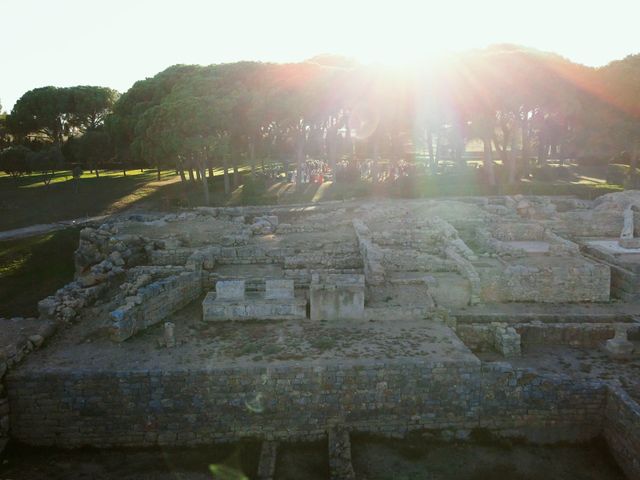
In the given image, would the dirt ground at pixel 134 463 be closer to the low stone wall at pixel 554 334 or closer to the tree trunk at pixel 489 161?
the low stone wall at pixel 554 334

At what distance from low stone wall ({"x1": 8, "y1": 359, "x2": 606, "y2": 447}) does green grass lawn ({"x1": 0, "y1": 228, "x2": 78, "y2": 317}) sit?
7321mm

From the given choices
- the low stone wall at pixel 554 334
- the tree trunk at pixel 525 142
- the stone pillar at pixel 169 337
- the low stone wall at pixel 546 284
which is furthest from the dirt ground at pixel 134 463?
the tree trunk at pixel 525 142

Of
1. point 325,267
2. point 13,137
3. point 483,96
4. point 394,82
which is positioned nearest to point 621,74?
point 483,96

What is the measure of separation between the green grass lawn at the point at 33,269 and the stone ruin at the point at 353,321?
1.86 m

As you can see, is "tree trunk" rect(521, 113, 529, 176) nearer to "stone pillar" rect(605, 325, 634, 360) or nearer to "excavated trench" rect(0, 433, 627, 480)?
"stone pillar" rect(605, 325, 634, 360)

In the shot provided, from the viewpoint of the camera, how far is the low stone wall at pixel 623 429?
8.89 m

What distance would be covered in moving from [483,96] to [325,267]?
19.7 metres

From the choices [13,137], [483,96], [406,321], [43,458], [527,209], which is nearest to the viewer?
[43,458]

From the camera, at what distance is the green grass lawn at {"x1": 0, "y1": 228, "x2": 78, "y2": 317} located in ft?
55.8

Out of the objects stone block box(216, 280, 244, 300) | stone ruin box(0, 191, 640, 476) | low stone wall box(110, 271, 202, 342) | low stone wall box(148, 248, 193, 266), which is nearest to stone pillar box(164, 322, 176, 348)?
stone ruin box(0, 191, 640, 476)

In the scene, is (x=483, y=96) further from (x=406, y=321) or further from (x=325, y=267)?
(x=406, y=321)

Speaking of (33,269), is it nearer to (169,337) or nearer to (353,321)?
(169,337)

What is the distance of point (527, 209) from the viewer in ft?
74.0

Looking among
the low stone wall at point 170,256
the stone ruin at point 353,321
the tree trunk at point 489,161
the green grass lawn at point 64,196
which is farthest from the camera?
the tree trunk at point 489,161
